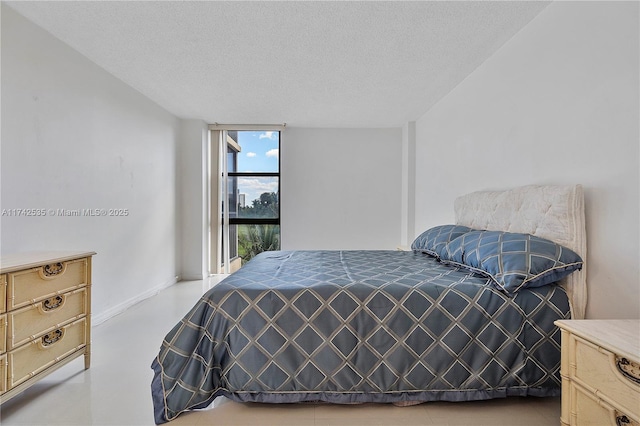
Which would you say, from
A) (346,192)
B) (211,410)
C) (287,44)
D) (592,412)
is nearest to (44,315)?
(211,410)

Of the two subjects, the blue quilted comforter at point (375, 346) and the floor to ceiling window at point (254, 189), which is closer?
the blue quilted comforter at point (375, 346)

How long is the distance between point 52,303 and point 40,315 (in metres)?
0.09

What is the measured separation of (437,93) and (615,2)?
198 centimetres

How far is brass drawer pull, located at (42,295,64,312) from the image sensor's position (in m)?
1.74

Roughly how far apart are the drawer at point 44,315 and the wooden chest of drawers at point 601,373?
2.60m

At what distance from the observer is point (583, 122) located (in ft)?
5.76

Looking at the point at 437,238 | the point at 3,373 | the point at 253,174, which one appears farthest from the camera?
the point at 253,174

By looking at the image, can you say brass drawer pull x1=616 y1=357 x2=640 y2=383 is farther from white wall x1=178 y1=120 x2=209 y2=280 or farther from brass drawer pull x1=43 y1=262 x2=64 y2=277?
white wall x1=178 y1=120 x2=209 y2=280

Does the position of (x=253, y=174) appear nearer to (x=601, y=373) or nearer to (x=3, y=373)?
(x=3, y=373)

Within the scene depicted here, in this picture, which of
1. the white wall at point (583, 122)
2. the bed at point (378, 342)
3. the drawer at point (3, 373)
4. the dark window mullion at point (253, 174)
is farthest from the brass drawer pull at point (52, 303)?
the dark window mullion at point (253, 174)

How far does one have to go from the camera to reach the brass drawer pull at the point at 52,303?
5.71 feet

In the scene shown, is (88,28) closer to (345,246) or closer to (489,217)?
(489,217)

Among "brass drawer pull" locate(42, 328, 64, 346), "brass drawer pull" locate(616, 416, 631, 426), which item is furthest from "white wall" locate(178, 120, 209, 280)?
"brass drawer pull" locate(616, 416, 631, 426)

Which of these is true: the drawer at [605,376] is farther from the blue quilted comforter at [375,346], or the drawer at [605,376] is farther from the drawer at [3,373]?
the drawer at [3,373]
